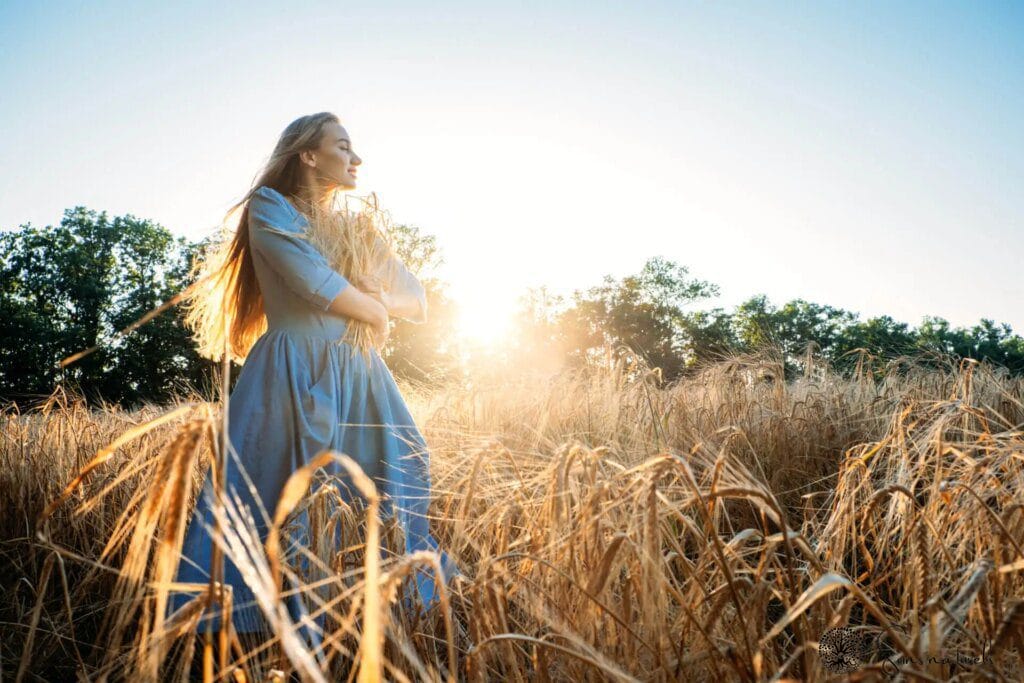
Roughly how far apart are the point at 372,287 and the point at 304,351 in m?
0.31

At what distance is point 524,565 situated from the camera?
3.71 ft

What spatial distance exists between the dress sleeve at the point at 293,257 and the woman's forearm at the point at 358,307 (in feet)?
0.11

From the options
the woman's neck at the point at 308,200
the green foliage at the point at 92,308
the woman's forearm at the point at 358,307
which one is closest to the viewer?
the woman's forearm at the point at 358,307

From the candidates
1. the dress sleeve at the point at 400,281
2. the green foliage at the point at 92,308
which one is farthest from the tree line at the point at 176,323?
the dress sleeve at the point at 400,281

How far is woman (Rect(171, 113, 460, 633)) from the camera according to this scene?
1.76 metres

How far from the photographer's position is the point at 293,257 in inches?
71.2

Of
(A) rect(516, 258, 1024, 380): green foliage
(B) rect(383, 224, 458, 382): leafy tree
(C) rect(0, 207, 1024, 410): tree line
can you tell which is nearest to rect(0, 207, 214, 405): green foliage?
(C) rect(0, 207, 1024, 410): tree line

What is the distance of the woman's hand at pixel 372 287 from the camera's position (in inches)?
79.2

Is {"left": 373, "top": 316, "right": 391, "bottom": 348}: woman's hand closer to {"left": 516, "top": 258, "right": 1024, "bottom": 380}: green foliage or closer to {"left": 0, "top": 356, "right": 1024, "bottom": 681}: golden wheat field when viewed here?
{"left": 0, "top": 356, "right": 1024, "bottom": 681}: golden wheat field

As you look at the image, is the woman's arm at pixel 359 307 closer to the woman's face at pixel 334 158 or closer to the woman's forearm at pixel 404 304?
the woman's forearm at pixel 404 304

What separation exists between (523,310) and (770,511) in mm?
11745

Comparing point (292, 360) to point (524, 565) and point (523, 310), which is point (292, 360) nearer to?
point (524, 565)

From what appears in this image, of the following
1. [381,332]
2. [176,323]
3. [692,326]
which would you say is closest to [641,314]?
[692,326]

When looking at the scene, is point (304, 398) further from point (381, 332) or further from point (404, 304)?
point (404, 304)
